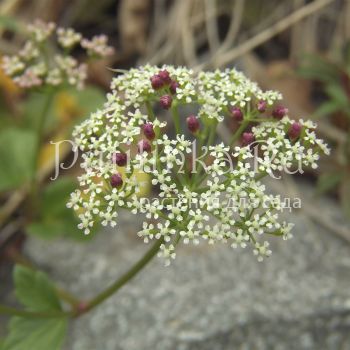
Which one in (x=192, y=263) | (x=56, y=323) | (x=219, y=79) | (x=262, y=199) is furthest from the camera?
(x=192, y=263)

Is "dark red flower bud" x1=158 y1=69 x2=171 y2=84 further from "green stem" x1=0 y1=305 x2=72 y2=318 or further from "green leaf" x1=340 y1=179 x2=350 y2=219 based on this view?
"green leaf" x1=340 y1=179 x2=350 y2=219

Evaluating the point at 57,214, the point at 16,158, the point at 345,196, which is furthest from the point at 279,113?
the point at 16,158

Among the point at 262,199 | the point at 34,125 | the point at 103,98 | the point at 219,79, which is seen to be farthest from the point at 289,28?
the point at 262,199

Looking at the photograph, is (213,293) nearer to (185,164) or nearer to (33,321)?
(33,321)

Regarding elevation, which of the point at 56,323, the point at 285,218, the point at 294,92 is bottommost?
the point at 56,323

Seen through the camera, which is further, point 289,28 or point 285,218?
point 289,28

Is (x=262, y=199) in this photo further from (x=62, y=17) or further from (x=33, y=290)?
(x=62, y=17)
